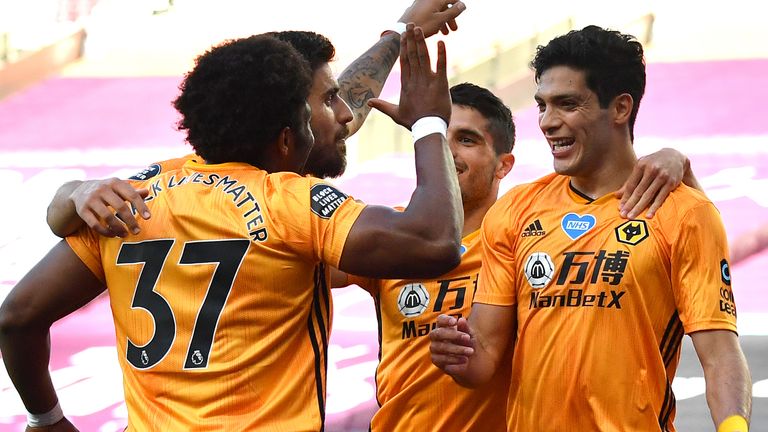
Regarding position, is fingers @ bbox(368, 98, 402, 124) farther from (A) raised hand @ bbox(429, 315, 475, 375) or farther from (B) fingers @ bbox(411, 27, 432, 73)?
(A) raised hand @ bbox(429, 315, 475, 375)

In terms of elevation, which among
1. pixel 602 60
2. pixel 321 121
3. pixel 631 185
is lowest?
pixel 321 121

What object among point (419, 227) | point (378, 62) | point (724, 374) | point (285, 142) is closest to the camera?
point (419, 227)

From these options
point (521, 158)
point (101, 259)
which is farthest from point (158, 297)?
point (521, 158)

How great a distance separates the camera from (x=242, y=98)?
2.95 m

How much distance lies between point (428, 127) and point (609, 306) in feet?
2.68

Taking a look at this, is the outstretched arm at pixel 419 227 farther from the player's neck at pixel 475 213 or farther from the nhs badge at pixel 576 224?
the player's neck at pixel 475 213

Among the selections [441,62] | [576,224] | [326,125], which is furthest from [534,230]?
[441,62]

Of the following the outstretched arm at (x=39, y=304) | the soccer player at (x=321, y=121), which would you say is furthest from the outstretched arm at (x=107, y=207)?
the outstretched arm at (x=39, y=304)

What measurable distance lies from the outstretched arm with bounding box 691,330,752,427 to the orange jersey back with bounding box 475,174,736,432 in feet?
0.14

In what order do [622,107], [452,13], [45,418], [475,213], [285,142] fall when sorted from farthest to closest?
[452,13] → [475,213] → [622,107] → [45,418] → [285,142]

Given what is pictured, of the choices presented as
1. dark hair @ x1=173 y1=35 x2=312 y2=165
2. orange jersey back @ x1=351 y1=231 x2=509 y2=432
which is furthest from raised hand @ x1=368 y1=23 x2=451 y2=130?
orange jersey back @ x1=351 y1=231 x2=509 y2=432

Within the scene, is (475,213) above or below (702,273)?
below

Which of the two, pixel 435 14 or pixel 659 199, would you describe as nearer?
pixel 659 199

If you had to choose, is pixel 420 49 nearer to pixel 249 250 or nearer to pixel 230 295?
pixel 249 250
